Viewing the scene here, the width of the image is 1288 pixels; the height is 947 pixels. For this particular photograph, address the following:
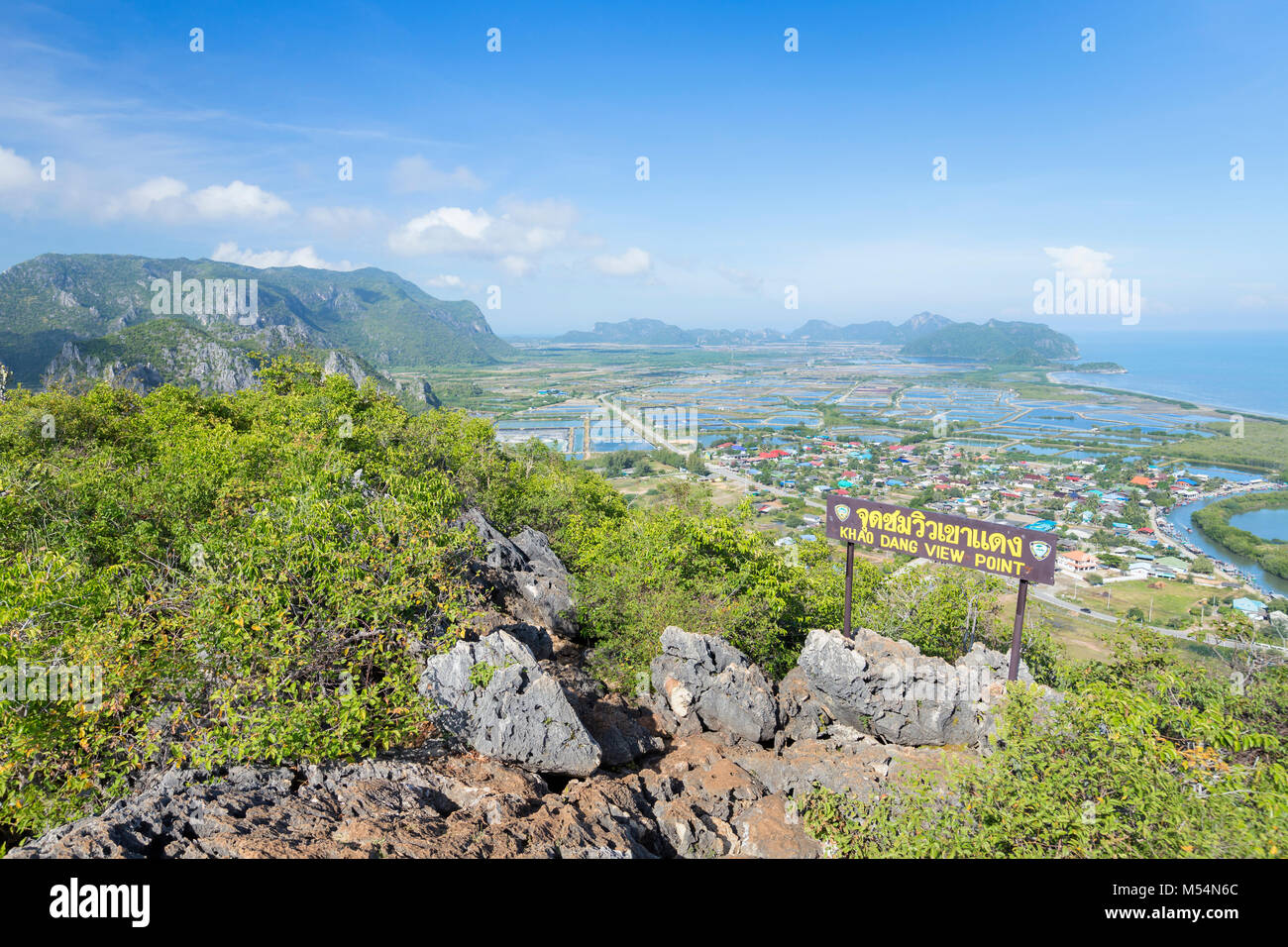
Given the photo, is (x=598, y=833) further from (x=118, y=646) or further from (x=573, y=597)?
(x=573, y=597)

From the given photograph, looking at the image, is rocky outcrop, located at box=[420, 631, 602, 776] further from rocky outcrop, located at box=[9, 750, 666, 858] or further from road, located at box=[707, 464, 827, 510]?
road, located at box=[707, 464, 827, 510]

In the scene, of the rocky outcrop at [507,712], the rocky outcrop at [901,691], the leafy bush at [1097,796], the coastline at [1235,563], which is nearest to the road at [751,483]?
the coastline at [1235,563]

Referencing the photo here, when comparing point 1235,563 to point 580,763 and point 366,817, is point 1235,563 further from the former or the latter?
point 366,817

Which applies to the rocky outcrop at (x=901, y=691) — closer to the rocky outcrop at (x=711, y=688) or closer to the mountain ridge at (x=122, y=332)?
the rocky outcrop at (x=711, y=688)

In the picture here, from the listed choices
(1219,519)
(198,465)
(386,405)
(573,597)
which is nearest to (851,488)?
(1219,519)

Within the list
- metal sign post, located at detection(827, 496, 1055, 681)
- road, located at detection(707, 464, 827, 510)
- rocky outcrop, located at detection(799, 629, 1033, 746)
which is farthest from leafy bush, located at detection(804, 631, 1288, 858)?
road, located at detection(707, 464, 827, 510)

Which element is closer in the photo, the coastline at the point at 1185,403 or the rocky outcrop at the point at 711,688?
the rocky outcrop at the point at 711,688
